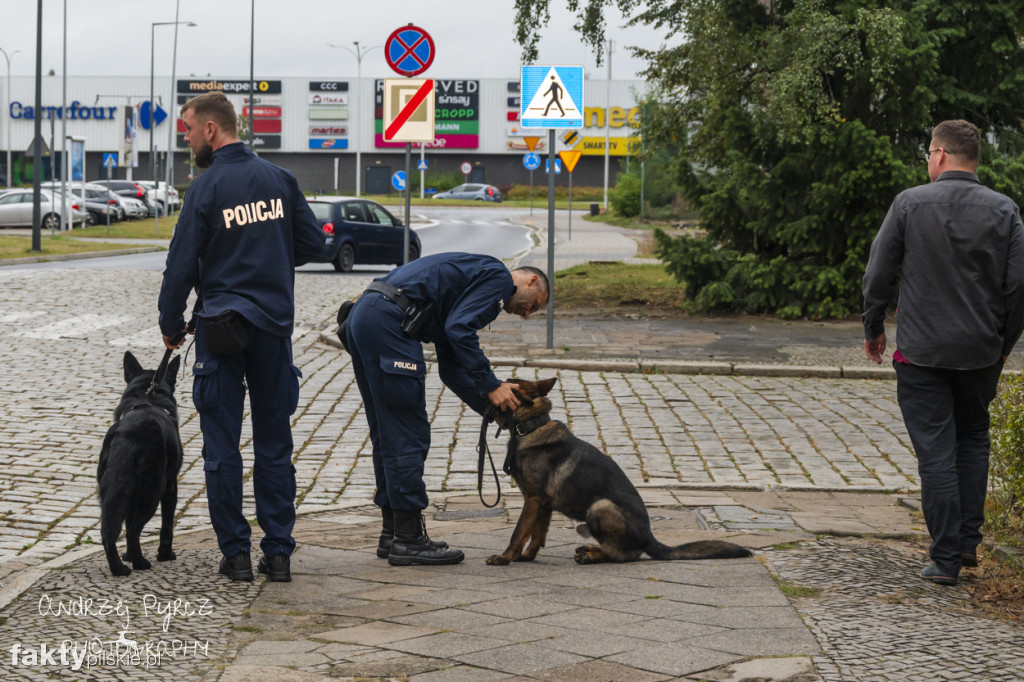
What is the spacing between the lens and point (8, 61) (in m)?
72.0

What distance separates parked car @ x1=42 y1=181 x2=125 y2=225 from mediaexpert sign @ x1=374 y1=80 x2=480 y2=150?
40770mm

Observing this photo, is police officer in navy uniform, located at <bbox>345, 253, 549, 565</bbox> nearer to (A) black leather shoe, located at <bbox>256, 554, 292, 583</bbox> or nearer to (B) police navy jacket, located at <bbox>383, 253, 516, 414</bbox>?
(B) police navy jacket, located at <bbox>383, 253, 516, 414</bbox>

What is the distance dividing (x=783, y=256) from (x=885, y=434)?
25.5ft

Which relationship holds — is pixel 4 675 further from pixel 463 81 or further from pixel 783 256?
pixel 463 81

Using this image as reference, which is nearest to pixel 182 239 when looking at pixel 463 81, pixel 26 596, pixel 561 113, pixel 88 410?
pixel 26 596

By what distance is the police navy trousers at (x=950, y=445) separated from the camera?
17.6 feet

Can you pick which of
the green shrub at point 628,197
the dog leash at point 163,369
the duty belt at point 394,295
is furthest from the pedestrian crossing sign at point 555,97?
the green shrub at point 628,197

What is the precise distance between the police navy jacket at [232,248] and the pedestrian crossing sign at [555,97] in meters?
7.62

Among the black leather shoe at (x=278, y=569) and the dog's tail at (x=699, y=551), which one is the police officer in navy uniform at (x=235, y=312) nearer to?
the black leather shoe at (x=278, y=569)

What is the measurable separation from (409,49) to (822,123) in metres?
5.61

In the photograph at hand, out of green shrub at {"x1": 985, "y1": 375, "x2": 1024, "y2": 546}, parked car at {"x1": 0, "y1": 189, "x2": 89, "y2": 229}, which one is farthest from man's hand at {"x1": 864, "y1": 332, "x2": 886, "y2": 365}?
parked car at {"x1": 0, "y1": 189, "x2": 89, "y2": 229}

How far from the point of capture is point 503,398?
5504 mm

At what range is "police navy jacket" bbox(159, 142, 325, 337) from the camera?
17.0 ft

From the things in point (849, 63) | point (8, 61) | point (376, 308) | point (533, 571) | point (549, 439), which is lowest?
point (533, 571)
